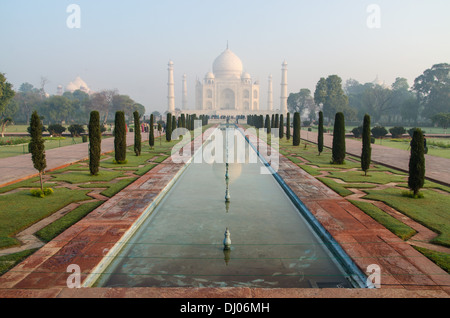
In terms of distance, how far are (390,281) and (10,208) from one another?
638cm

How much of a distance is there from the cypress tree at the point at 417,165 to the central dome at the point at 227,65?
6084 centimetres

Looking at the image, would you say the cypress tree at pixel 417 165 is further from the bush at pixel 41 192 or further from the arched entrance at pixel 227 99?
the arched entrance at pixel 227 99

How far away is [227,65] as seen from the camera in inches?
2591

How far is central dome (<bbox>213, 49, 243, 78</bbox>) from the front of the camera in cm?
6594

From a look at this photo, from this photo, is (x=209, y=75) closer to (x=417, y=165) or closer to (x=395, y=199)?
(x=417, y=165)

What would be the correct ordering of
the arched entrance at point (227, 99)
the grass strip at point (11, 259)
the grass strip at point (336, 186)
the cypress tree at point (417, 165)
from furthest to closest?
the arched entrance at point (227, 99)
the grass strip at point (336, 186)
the cypress tree at point (417, 165)
the grass strip at point (11, 259)

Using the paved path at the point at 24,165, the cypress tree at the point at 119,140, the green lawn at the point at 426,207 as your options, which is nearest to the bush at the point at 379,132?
the green lawn at the point at 426,207

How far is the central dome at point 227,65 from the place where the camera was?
65.9 metres

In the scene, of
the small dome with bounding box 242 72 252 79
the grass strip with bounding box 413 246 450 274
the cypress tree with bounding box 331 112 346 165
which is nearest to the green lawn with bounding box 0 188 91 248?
the grass strip with bounding box 413 246 450 274

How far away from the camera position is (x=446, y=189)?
8.12 metres

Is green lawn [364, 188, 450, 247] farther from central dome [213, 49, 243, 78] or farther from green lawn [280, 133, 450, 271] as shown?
central dome [213, 49, 243, 78]

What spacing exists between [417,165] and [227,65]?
61.2 m
